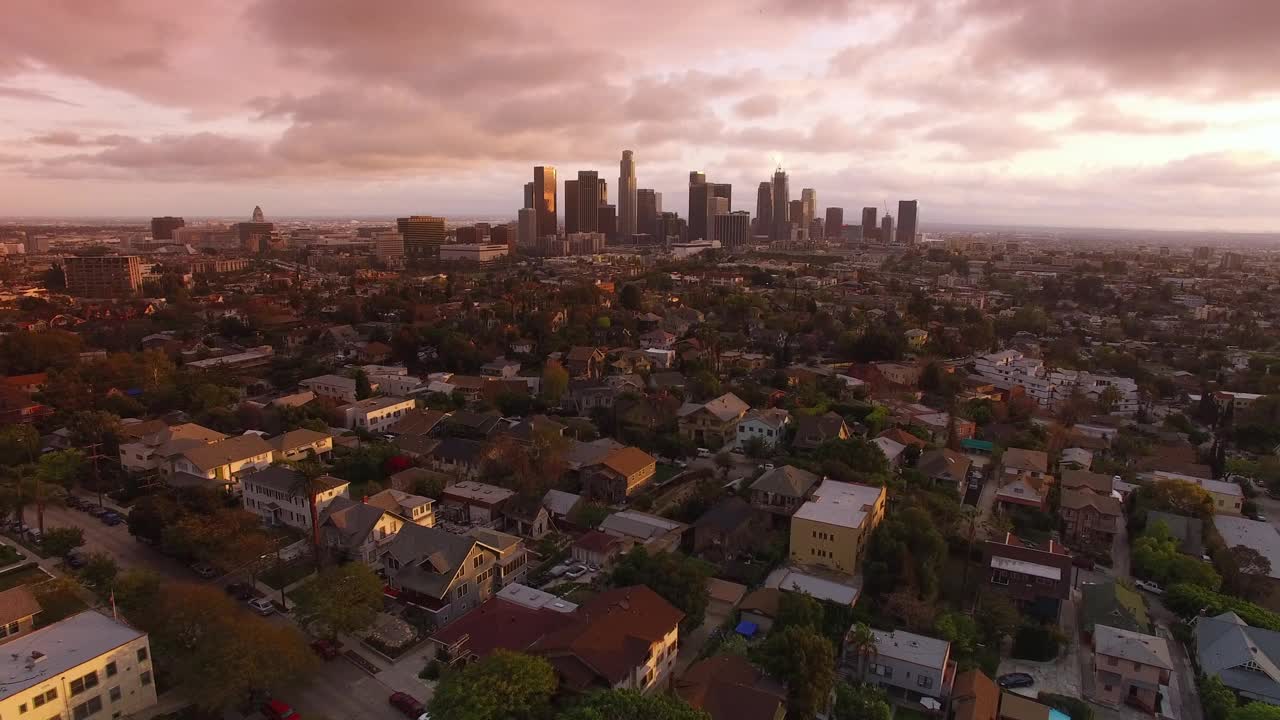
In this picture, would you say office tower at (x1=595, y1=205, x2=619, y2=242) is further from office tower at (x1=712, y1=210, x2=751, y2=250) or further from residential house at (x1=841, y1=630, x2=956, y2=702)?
residential house at (x1=841, y1=630, x2=956, y2=702)

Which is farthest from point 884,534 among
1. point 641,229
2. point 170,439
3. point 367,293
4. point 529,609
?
point 641,229

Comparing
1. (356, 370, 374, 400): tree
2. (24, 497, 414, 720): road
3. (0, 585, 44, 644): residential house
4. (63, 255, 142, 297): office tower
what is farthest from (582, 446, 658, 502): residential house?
(63, 255, 142, 297): office tower

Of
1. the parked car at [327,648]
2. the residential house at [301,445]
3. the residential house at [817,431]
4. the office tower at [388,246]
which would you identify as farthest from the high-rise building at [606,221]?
the parked car at [327,648]

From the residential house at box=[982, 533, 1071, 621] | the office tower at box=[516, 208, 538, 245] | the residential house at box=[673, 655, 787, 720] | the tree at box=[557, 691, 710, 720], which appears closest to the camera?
the tree at box=[557, 691, 710, 720]

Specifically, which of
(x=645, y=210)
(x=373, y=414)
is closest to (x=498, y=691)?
(x=373, y=414)

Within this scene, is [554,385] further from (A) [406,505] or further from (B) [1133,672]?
(B) [1133,672]

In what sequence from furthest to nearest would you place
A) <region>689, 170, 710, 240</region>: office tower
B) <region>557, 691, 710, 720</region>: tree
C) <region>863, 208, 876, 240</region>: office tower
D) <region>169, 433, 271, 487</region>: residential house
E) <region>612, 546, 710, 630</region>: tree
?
<region>863, 208, 876, 240</region>: office tower → <region>689, 170, 710, 240</region>: office tower → <region>169, 433, 271, 487</region>: residential house → <region>612, 546, 710, 630</region>: tree → <region>557, 691, 710, 720</region>: tree

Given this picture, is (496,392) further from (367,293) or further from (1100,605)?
(367,293)
